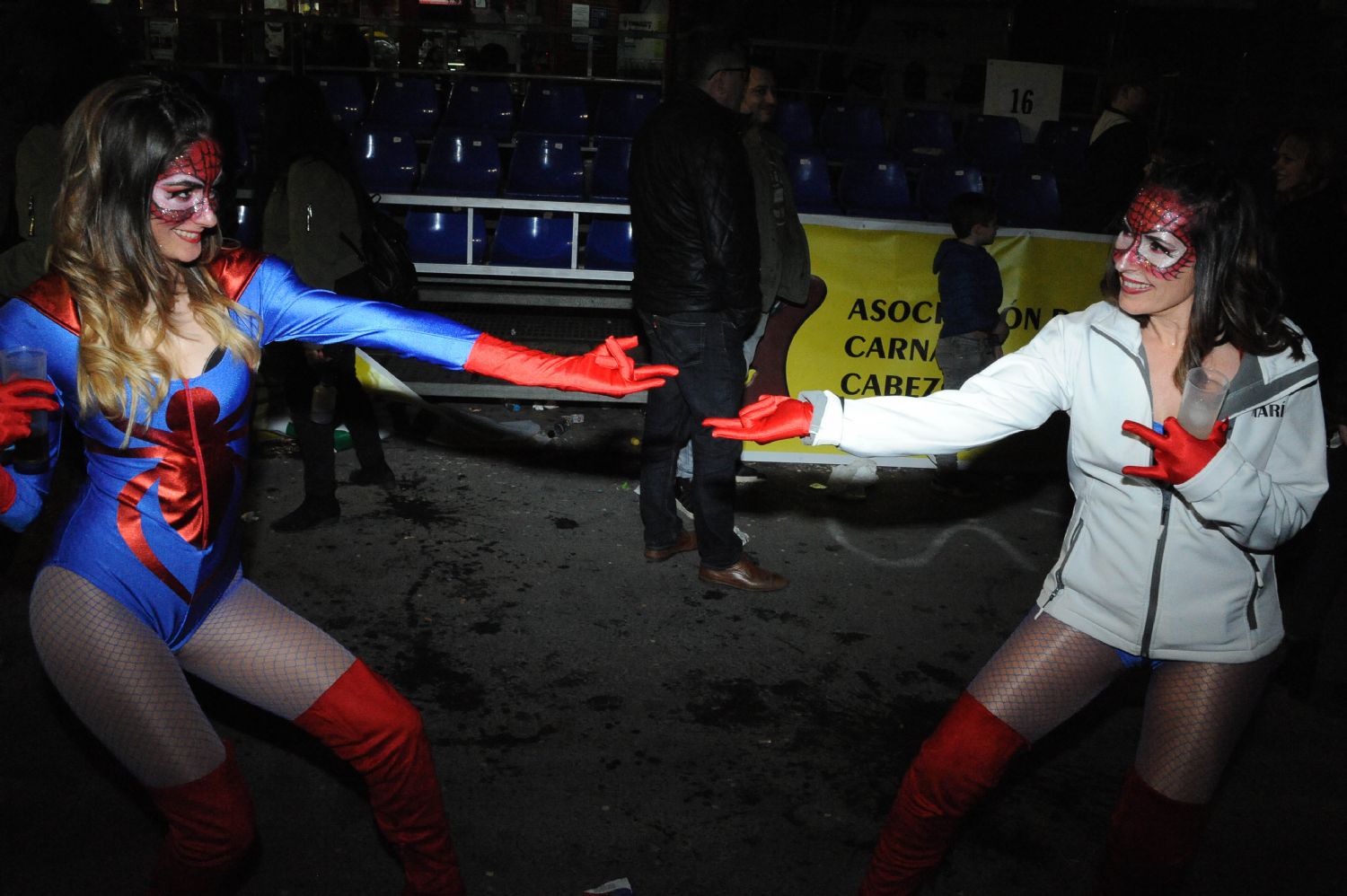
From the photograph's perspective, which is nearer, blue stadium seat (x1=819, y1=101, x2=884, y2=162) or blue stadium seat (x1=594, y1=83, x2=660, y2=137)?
blue stadium seat (x1=594, y1=83, x2=660, y2=137)

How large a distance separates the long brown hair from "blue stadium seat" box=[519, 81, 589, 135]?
8811 millimetres

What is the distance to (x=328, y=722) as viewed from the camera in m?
2.56

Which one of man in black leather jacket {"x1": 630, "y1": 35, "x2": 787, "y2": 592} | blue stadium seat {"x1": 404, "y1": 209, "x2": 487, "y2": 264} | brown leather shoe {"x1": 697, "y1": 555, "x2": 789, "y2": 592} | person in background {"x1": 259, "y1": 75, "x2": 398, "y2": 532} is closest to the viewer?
man in black leather jacket {"x1": 630, "y1": 35, "x2": 787, "y2": 592}

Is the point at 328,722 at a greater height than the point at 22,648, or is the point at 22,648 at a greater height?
the point at 328,722

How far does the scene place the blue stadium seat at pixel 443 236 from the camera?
348 inches

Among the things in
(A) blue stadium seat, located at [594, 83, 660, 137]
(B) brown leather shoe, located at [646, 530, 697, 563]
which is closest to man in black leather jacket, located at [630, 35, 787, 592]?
(B) brown leather shoe, located at [646, 530, 697, 563]

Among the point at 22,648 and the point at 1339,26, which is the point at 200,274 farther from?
the point at 1339,26

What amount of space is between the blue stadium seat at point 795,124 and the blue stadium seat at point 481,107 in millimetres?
2837

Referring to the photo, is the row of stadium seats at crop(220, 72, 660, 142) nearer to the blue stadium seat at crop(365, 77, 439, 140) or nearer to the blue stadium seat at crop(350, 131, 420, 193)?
the blue stadium seat at crop(365, 77, 439, 140)

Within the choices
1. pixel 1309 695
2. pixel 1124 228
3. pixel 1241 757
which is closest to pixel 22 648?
pixel 1124 228

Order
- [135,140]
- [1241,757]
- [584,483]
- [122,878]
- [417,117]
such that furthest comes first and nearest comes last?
[417,117]
[584,483]
[1241,757]
[122,878]
[135,140]

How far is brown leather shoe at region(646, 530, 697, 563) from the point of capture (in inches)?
221

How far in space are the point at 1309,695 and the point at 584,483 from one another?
13.4ft

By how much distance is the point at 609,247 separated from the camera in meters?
8.91
